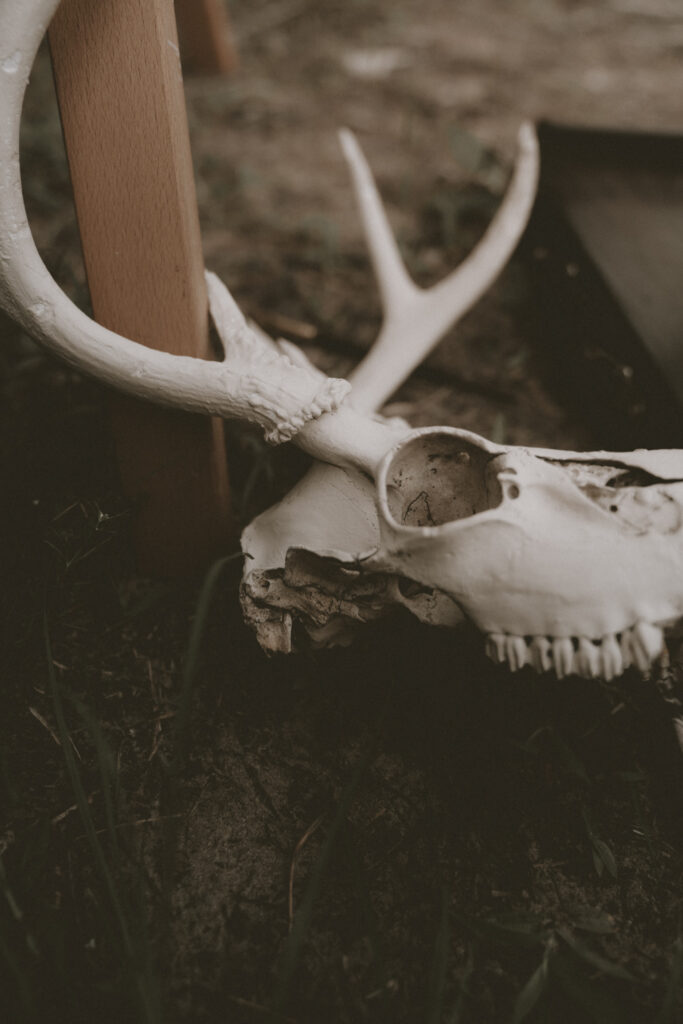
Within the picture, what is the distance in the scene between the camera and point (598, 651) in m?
0.96

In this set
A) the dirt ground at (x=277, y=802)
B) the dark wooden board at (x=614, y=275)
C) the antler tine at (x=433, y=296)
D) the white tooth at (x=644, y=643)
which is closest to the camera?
Result: the white tooth at (x=644, y=643)

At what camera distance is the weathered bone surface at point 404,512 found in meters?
0.97

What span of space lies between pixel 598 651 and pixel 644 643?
6 cm

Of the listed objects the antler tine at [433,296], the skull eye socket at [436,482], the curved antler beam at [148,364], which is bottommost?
the skull eye socket at [436,482]

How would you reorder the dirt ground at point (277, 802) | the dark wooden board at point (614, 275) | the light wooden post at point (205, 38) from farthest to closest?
1. the light wooden post at point (205, 38)
2. the dark wooden board at point (614, 275)
3. the dirt ground at point (277, 802)

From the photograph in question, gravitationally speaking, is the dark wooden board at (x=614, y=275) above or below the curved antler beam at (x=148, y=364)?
above

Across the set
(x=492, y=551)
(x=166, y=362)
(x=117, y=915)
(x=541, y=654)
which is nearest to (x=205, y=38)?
(x=166, y=362)

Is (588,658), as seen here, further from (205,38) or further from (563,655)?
(205,38)

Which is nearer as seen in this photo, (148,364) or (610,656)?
(610,656)

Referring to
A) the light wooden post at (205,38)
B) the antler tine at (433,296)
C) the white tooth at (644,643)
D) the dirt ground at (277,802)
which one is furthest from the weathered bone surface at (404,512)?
the light wooden post at (205,38)

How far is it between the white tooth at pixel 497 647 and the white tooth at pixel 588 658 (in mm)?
92

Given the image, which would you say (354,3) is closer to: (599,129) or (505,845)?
(599,129)

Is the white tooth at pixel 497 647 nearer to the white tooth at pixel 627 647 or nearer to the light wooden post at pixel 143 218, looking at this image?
the white tooth at pixel 627 647

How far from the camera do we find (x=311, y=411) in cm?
115
